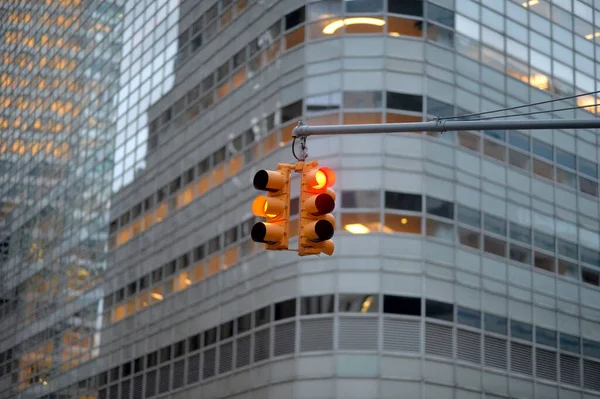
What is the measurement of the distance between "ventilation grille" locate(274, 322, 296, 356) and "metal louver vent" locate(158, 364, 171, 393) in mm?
9439

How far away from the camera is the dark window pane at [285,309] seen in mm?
43031

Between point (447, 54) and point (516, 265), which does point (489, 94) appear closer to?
point (447, 54)

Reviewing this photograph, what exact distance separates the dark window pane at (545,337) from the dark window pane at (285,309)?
403 inches

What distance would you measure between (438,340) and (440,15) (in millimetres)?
13187

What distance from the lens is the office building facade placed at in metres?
42.4

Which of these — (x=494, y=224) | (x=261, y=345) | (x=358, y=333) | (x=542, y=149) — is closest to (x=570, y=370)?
(x=494, y=224)

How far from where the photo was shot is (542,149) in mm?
48000

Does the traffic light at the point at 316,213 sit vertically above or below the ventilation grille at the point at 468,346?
below

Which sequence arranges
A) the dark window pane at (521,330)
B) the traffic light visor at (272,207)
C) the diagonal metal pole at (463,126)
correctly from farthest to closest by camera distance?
1. the dark window pane at (521,330)
2. the traffic light visor at (272,207)
3. the diagonal metal pole at (463,126)

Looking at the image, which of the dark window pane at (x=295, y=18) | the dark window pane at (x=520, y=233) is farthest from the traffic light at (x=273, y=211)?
the dark window pane at (x=520, y=233)

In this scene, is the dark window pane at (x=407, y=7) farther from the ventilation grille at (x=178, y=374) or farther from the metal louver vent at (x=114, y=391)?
the metal louver vent at (x=114, y=391)

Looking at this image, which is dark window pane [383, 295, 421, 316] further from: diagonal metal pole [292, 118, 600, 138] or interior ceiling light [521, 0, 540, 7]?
diagonal metal pole [292, 118, 600, 138]

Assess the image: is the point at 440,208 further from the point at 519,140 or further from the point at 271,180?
the point at 271,180

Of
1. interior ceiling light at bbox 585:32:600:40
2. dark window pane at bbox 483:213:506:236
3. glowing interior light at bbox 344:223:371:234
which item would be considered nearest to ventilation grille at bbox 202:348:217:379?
glowing interior light at bbox 344:223:371:234
